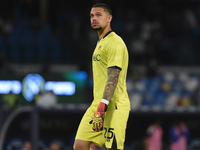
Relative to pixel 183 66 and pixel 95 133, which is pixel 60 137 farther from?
pixel 183 66

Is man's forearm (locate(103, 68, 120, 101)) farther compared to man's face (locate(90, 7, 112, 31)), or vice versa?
man's face (locate(90, 7, 112, 31))

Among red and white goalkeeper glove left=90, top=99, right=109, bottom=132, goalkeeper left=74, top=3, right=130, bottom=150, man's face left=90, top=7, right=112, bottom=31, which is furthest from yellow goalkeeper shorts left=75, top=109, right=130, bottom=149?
man's face left=90, top=7, right=112, bottom=31

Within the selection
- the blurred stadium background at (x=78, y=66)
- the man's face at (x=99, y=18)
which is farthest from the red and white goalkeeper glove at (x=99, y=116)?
the blurred stadium background at (x=78, y=66)

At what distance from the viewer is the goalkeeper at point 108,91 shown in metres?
4.80

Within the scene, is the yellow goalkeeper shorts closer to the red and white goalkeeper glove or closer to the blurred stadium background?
the red and white goalkeeper glove

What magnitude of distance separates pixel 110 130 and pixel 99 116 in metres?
0.36

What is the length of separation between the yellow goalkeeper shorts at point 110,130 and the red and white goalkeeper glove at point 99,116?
0.22m

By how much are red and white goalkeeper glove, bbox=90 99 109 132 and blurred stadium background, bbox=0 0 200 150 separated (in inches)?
236

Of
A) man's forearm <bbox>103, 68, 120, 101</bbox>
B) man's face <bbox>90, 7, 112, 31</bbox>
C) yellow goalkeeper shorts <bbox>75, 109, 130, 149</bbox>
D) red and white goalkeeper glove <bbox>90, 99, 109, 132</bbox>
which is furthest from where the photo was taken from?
man's face <bbox>90, 7, 112, 31</bbox>

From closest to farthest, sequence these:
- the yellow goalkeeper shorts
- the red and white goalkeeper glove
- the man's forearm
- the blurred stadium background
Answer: the red and white goalkeeper glove
the man's forearm
the yellow goalkeeper shorts
the blurred stadium background

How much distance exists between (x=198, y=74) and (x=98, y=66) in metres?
13.7

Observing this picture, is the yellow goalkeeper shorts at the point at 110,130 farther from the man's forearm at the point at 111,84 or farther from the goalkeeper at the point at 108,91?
the man's forearm at the point at 111,84

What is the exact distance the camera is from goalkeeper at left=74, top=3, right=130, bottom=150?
4.80m

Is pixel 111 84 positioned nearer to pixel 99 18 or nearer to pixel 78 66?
pixel 99 18
